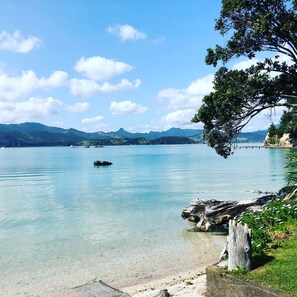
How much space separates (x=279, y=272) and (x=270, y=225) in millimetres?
4929

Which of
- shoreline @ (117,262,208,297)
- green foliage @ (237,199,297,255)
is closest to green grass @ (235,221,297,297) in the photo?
green foliage @ (237,199,297,255)

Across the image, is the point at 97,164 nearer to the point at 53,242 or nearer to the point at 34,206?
the point at 34,206

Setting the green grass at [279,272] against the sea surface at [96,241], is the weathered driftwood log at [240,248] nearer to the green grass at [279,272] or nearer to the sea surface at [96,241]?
the green grass at [279,272]

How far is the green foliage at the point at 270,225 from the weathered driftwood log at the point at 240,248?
1134mm

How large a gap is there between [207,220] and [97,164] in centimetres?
8181

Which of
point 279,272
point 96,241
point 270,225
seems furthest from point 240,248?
point 96,241

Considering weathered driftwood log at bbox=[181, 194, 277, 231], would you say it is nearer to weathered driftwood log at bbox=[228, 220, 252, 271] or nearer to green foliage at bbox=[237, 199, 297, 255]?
green foliage at bbox=[237, 199, 297, 255]

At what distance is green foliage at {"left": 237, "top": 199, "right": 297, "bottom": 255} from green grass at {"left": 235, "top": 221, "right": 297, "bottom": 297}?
414 millimetres

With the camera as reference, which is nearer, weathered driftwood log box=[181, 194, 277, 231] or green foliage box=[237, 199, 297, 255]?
green foliage box=[237, 199, 297, 255]

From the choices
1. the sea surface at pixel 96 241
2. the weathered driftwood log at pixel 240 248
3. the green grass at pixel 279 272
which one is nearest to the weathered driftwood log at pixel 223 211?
the sea surface at pixel 96 241

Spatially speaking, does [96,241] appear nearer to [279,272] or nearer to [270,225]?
[270,225]

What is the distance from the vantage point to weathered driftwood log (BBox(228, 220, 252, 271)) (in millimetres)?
10031

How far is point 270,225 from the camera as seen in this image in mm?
14281

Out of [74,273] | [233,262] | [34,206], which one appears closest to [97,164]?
[34,206]
